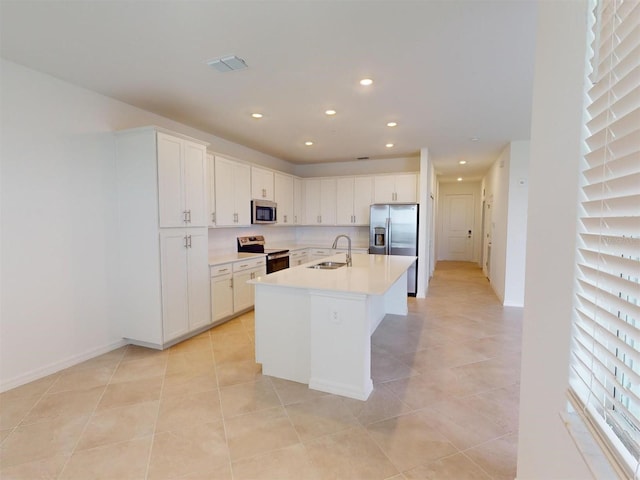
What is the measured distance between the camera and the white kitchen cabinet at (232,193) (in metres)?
4.48

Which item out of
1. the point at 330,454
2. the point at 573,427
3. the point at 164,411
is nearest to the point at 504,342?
the point at 330,454

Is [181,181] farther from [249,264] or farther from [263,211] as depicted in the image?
[263,211]

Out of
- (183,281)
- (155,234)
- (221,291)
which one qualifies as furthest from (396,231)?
Answer: (155,234)

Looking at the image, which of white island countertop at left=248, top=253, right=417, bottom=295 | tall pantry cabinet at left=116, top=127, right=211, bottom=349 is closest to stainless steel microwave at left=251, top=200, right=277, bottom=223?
tall pantry cabinet at left=116, top=127, right=211, bottom=349

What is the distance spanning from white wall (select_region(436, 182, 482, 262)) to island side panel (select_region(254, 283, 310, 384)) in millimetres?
8204

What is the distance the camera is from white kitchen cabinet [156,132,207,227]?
10.8 feet

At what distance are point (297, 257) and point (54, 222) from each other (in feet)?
12.5

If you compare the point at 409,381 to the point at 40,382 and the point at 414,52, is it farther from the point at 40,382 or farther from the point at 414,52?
the point at 40,382

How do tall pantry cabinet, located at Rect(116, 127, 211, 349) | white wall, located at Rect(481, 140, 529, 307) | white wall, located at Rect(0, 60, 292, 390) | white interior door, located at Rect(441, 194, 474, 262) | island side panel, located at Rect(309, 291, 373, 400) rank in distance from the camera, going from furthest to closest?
white interior door, located at Rect(441, 194, 474, 262)
white wall, located at Rect(481, 140, 529, 307)
tall pantry cabinet, located at Rect(116, 127, 211, 349)
white wall, located at Rect(0, 60, 292, 390)
island side panel, located at Rect(309, 291, 373, 400)

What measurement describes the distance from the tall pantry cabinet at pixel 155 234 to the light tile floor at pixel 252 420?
14.3 inches

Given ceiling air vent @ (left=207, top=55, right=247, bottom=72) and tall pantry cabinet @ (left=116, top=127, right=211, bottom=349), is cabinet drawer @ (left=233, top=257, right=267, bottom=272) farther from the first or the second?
ceiling air vent @ (left=207, top=55, right=247, bottom=72)

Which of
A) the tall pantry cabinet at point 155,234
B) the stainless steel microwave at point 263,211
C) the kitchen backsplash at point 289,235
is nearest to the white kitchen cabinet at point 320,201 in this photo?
the kitchen backsplash at point 289,235

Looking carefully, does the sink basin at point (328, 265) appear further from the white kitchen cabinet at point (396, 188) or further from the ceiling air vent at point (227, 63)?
the white kitchen cabinet at point (396, 188)

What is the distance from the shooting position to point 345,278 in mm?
2846
